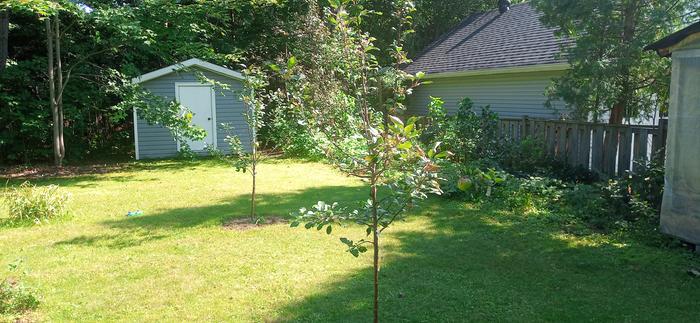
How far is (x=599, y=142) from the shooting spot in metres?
8.80

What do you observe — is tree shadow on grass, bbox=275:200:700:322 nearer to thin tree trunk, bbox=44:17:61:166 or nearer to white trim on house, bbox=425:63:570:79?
white trim on house, bbox=425:63:570:79

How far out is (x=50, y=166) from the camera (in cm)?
1384

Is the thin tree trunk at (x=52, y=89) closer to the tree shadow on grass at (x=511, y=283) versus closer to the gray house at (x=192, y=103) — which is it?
the gray house at (x=192, y=103)

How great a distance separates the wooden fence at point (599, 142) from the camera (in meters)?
7.72

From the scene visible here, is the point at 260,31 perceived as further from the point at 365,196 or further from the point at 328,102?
the point at 328,102

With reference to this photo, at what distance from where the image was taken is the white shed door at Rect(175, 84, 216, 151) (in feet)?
50.8

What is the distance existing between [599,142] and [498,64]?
5.88 meters

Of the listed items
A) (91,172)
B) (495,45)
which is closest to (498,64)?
(495,45)

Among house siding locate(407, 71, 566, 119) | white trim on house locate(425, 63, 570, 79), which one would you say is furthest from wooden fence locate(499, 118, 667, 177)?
white trim on house locate(425, 63, 570, 79)

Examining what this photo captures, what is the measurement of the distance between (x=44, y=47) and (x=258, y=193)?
9.94 meters

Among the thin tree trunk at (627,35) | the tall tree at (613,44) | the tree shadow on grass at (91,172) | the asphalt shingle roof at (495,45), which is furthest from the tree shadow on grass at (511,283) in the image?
the tree shadow on grass at (91,172)

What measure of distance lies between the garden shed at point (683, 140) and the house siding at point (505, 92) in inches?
195

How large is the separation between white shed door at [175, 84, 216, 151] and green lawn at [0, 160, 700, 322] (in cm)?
769

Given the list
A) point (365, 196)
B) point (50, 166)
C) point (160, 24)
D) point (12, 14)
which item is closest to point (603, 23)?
point (365, 196)
